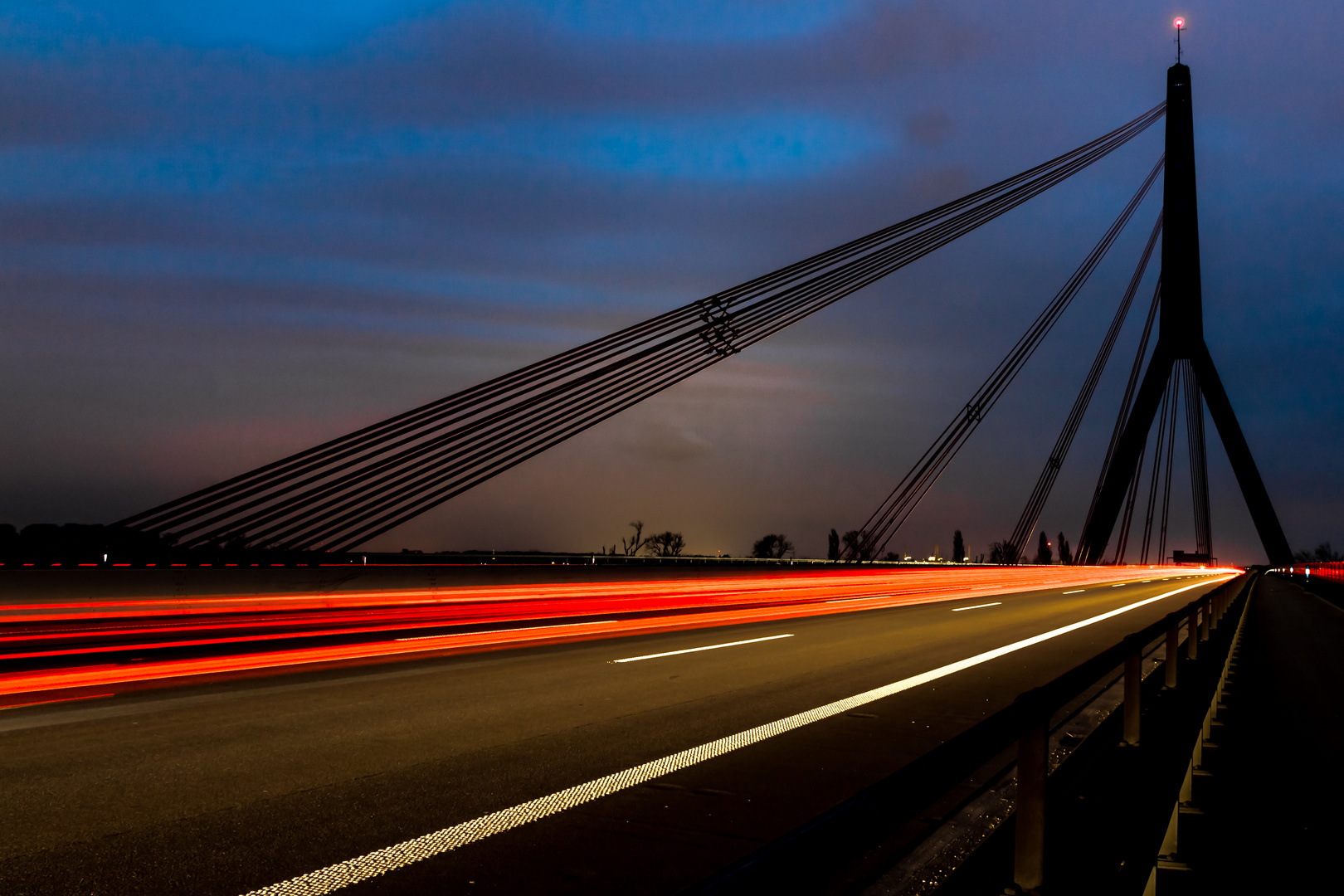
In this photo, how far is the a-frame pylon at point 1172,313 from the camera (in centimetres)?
3781

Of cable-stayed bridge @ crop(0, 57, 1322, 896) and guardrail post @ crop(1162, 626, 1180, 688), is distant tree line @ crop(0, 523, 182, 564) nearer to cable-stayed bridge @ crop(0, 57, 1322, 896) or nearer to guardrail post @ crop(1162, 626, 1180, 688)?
cable-stayed bridge @ crop(0, 57, 1322, 896)

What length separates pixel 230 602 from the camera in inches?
446

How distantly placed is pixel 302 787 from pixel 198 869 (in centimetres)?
130

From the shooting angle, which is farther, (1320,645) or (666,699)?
(1320,645)

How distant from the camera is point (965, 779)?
3805 mm

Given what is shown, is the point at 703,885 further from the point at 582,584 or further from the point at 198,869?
the point at 582,584

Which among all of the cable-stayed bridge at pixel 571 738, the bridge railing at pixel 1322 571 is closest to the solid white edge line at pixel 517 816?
the cable-stayed bridge at pixel 571 738

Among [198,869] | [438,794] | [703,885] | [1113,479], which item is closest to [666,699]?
[438,794]

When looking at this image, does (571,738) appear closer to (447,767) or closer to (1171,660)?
(447,767)

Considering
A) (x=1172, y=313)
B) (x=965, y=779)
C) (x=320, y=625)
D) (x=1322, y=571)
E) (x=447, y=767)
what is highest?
(x=1172, y=313)

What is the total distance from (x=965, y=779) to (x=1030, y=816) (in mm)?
637

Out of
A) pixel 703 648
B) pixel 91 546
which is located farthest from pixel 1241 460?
pixel 91 546

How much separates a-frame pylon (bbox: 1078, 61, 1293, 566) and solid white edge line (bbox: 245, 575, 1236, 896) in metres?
33.3

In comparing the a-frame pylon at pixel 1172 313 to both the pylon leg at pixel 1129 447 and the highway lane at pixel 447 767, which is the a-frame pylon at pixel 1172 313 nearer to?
the pylon leg at pixel 1129 447
